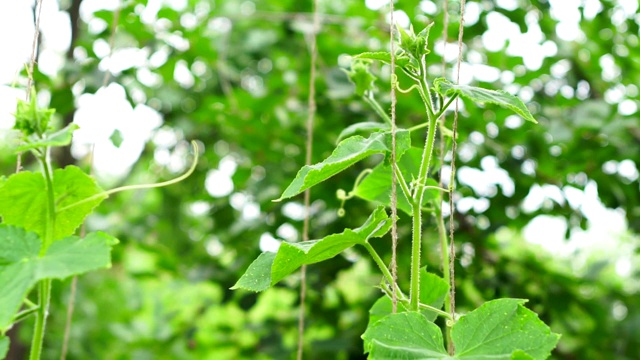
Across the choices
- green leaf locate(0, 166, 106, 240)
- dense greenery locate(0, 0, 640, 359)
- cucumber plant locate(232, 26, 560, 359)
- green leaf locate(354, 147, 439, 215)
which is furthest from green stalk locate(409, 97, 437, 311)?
dense greenery locate(0, 0, 640, 359)

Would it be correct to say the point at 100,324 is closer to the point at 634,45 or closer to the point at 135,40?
the point at 135,40

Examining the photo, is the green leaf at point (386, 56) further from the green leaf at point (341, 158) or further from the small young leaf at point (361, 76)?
the small young leaf at point (361, 76)

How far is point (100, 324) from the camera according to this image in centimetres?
230

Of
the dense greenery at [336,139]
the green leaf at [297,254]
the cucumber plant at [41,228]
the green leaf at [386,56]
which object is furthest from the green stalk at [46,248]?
the dense greenery at [336,139]

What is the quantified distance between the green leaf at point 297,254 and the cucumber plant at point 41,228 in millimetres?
111

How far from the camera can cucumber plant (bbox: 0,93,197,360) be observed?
439mm

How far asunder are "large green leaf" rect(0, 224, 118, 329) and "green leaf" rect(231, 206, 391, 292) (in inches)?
4.7

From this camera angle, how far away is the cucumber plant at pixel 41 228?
1.44ft

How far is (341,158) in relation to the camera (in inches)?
20.1

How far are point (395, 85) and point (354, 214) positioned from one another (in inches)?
39.7

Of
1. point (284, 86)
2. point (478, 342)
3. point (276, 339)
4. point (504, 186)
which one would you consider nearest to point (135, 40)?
point (284, 86)

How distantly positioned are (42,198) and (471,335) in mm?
331

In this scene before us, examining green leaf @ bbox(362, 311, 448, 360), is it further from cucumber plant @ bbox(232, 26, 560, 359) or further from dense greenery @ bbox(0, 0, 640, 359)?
dense greenery @ bbox(0, 0, 640, 359)

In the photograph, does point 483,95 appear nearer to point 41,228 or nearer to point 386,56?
point 386,56
